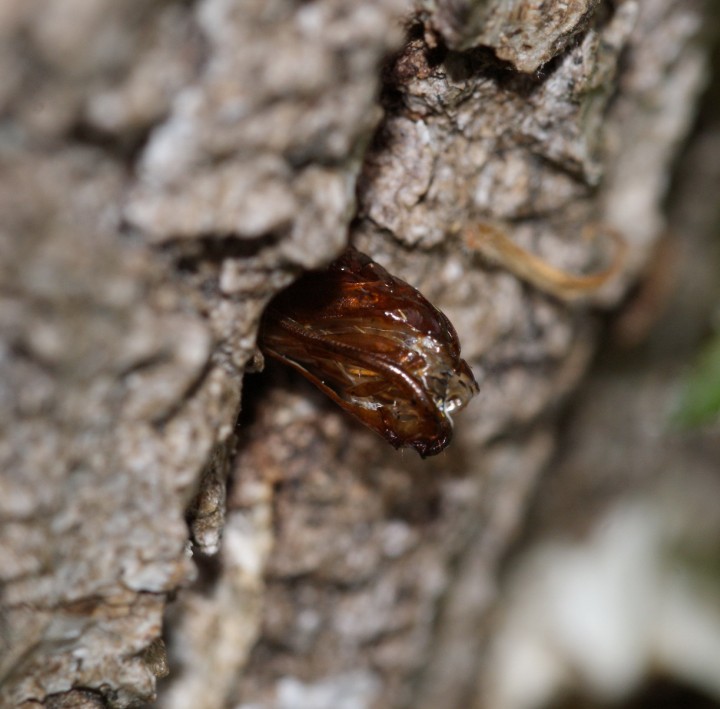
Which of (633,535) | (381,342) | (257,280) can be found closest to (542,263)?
(381,342)

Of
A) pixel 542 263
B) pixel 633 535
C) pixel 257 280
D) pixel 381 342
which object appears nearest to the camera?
pixel 257 280

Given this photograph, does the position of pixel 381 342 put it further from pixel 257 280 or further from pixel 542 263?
pixel 542 263

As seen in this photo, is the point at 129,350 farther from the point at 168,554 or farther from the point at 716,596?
the point at 716,596

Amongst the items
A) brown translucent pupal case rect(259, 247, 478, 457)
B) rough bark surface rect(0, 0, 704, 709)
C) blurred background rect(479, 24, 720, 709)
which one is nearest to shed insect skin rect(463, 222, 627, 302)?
rough bark surface rect(0, 0, 704, 709)

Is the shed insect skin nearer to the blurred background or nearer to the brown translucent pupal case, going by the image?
the brown translucent pupal case

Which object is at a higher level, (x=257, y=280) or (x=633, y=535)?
(x=257, y=280)

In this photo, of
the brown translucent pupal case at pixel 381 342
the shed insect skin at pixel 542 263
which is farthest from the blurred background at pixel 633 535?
the brown translucent pupal case at pixel 381 342
